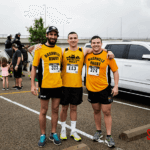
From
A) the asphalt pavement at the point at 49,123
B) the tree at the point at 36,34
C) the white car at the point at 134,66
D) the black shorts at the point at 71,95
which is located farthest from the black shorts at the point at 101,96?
the tree at the point at 36,34

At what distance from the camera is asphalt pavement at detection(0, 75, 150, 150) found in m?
3.47

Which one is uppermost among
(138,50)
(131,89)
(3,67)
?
(138,50)

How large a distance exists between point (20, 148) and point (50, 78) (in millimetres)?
1321

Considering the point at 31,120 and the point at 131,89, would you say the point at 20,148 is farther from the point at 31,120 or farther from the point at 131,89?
the point at 131,89

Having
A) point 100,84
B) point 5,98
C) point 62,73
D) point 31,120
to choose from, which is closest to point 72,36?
point 62,73

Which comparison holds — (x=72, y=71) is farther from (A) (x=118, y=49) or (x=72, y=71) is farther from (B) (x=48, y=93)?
(A) (x=118, y=49)

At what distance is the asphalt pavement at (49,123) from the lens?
347 cm

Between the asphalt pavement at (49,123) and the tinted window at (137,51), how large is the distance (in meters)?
1.64

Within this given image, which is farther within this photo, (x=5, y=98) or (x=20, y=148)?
(x=5, y=98)

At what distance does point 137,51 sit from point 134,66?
54 centimetres

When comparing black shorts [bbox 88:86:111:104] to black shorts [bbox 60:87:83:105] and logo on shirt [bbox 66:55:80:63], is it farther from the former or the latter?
logo on shirt [bbox 66:55:80:63]

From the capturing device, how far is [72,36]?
3494 mm

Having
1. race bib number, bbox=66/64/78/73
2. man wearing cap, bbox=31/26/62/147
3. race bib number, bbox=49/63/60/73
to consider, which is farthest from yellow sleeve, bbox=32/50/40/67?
race bib number, bbox=66/64/78/73

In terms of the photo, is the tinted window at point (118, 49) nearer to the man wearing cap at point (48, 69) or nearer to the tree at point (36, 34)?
the man wearing cap at point (48, 69)
